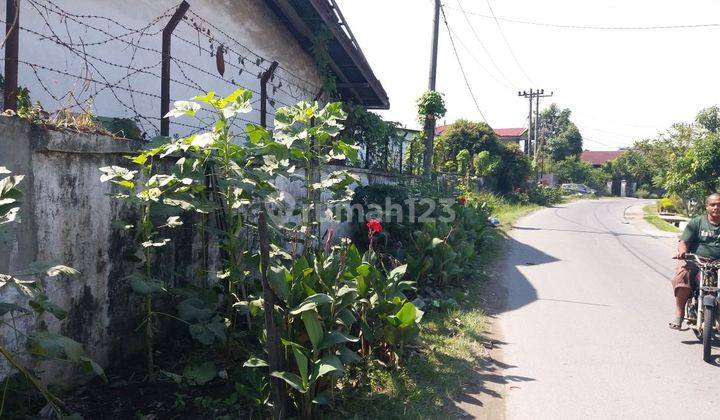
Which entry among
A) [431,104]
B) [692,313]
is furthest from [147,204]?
[431,104]

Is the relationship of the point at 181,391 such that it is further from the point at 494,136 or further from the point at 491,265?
the point at 494,136

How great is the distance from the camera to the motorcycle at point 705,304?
512 cm

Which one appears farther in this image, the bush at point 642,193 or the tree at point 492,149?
the bush at point 642,193

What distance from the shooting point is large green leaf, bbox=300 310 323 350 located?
3309 millimetres

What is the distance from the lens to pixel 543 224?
20.5 metres

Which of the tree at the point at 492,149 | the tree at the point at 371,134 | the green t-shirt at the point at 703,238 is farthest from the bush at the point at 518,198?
the green t-shirt at the point at 703,238

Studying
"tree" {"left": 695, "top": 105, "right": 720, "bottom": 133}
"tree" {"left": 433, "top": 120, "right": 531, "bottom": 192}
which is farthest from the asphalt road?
"tree" {"left": 695, "top": 105, "right": 720, "bottom": 133}

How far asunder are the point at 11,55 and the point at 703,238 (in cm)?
651

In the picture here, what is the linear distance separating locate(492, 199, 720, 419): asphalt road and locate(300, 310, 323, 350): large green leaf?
5.25ft

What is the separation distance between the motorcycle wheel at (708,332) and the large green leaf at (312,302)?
3.93 metres

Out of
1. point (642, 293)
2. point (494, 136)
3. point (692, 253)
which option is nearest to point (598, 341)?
point (692, 253)

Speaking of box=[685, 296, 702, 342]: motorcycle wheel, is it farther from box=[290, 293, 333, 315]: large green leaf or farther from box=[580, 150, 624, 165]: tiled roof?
box=[580, 150, 624, 165]: tiled roof

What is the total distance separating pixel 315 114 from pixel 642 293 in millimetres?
6445

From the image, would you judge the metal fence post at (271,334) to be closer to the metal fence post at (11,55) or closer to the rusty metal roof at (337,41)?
the metal fence post at (11,55)
